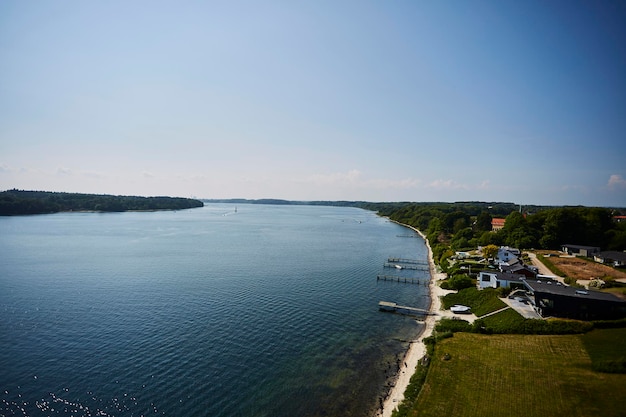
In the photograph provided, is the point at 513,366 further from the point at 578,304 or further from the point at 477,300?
the point at 477,300

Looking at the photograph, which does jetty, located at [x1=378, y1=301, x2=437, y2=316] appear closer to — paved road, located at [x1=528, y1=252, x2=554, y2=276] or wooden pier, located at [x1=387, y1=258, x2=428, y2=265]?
paved road, located at [x1=528, y1=252, x2=554, y2=276]

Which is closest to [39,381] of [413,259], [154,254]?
[154,254]

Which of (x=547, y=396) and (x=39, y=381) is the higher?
(x=547, y=396)

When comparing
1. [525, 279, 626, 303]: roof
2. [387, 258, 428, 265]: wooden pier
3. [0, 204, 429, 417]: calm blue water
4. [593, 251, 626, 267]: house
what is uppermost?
[593, 251, 626, 267]: house

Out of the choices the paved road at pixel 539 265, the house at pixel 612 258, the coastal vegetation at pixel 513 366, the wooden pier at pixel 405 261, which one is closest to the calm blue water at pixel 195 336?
the coastal vegetation at pixel 513 366

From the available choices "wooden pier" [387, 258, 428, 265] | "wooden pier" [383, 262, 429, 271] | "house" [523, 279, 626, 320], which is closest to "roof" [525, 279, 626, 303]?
"house" [523, 279, 626, 320]

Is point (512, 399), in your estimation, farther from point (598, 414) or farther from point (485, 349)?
point (485, 349)
